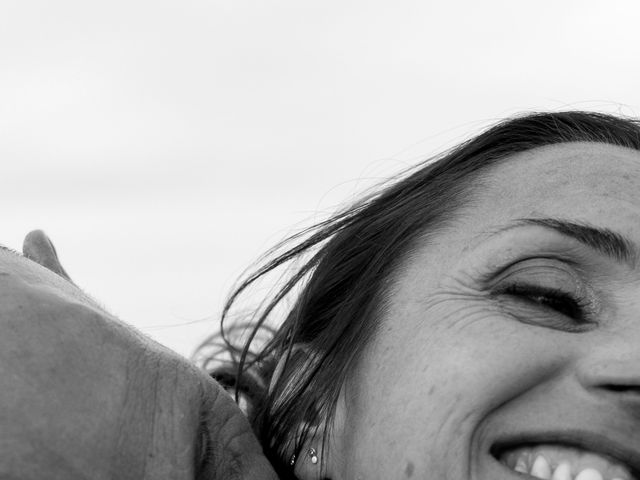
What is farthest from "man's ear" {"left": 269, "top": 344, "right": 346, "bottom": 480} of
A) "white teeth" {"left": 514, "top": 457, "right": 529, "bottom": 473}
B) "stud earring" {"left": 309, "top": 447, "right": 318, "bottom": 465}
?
"white teeth" {"left": 514, "top": 457, "right": 529, "bottom": 473}

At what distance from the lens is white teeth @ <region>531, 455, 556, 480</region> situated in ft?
7.17

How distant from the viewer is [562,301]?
2.46m

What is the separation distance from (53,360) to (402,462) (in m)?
0.90

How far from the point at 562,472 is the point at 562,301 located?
47cm

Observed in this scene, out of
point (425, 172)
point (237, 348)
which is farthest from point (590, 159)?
point (237, 348)

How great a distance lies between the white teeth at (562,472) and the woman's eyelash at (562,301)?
0.41 meters

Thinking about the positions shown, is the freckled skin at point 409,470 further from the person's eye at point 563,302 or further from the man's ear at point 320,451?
the person's eye at point 563,302

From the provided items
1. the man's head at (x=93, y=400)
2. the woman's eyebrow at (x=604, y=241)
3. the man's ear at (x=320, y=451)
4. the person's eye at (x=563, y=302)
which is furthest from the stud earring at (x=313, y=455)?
the woman's eyebrow at (x=604, y=241)

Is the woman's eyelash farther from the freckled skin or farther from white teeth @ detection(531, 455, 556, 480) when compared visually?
the freckled skin

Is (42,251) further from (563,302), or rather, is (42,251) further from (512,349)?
(563,302)

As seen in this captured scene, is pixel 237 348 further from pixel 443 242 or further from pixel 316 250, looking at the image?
pixel 443 242

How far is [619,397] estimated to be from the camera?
2.18 metres

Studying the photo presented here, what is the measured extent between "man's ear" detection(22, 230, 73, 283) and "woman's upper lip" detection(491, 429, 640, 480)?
1240mm

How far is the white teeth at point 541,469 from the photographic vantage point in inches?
86.0
